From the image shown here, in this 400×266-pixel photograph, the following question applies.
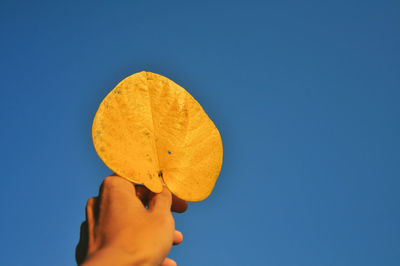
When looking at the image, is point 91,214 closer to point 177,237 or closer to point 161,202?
point 161,202

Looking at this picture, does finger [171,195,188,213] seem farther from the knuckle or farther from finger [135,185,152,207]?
the knuckle

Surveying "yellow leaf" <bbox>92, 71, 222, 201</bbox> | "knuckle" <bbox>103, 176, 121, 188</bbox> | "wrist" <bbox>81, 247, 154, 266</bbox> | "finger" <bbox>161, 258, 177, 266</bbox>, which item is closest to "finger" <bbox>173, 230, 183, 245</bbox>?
"finger" <bbox>161, 258, 177, 266</bbox>

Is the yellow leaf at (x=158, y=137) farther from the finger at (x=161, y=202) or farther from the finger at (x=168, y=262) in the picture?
the finger at (x=168, y=262)

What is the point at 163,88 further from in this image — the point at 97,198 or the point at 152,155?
the point at 97,198

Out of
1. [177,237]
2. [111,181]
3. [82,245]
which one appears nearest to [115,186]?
[111,181]

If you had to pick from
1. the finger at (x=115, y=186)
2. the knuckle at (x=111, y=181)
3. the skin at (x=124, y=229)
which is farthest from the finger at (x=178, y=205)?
the knuckle at (x=111, y=181)

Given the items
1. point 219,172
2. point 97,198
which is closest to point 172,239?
point 97,198
